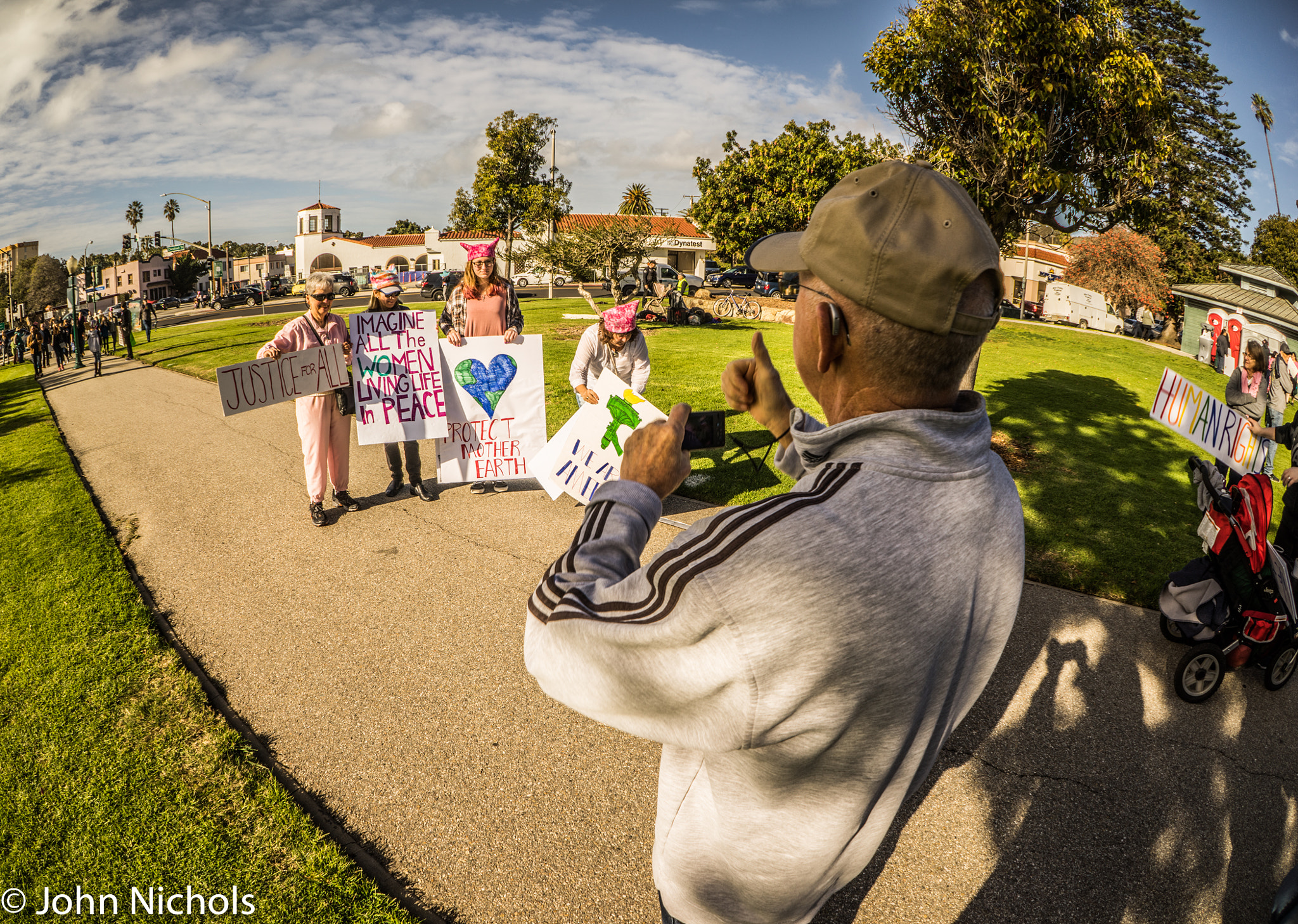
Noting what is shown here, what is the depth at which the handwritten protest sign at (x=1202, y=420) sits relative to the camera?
4.67 metres

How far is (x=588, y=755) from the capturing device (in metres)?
3.44

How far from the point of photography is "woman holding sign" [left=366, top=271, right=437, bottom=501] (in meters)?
6.62

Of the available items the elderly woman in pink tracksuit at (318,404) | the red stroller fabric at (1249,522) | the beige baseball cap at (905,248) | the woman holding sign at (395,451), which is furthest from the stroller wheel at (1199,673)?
the elderly woman in pink tracksuit at (318,404)

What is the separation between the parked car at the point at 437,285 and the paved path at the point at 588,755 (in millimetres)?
32338

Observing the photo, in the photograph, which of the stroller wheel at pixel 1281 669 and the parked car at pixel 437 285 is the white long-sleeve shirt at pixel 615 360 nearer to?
the stroller wheel at pixel 1281 669

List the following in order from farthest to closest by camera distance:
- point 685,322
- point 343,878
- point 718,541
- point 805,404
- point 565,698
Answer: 1. point 685,322
2. point 805,404
3. point 343,878
4. point 565,698
5. point 718,541

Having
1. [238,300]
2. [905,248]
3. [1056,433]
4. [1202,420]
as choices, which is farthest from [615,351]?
[238,300]

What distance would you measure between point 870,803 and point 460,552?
16.5 ft

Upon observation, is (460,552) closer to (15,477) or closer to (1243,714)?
(1243,714)

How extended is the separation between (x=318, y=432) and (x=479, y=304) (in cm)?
188

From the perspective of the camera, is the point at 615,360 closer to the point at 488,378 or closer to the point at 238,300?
the point at 488,378

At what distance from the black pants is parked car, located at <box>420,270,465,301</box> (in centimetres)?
3006

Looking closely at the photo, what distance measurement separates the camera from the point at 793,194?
3075 cm

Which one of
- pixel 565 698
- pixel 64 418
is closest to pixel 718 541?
pixel 565 698
